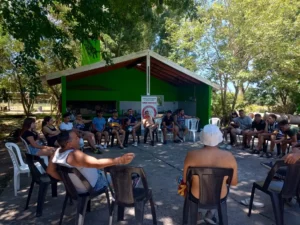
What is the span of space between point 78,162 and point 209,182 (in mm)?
1242

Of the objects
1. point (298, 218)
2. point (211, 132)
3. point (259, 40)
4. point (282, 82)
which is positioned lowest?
point (298, 218)

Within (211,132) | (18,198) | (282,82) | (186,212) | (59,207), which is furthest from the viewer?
(282,82)

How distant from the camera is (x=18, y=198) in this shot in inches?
141

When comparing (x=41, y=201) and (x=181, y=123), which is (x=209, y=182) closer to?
(x=41, y=201)

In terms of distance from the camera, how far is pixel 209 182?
231cm

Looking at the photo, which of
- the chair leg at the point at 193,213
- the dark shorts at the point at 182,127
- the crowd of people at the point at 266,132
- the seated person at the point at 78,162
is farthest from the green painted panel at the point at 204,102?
the chair leg at the point at 193,213

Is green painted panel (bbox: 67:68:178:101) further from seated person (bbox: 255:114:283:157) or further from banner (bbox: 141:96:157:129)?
seated person (bbox: 255:114:283:157)

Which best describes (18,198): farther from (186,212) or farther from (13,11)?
(13,11)

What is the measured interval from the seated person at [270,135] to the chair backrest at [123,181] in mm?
4817

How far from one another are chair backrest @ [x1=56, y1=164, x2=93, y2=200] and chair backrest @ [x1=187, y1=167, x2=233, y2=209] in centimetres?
103

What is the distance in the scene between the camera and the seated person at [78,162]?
2.31 metres

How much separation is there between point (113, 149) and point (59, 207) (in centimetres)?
377

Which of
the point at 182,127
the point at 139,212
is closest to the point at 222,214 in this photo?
the point at 139,212

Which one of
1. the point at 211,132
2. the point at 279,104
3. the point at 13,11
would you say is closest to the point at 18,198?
the point at 211,132
